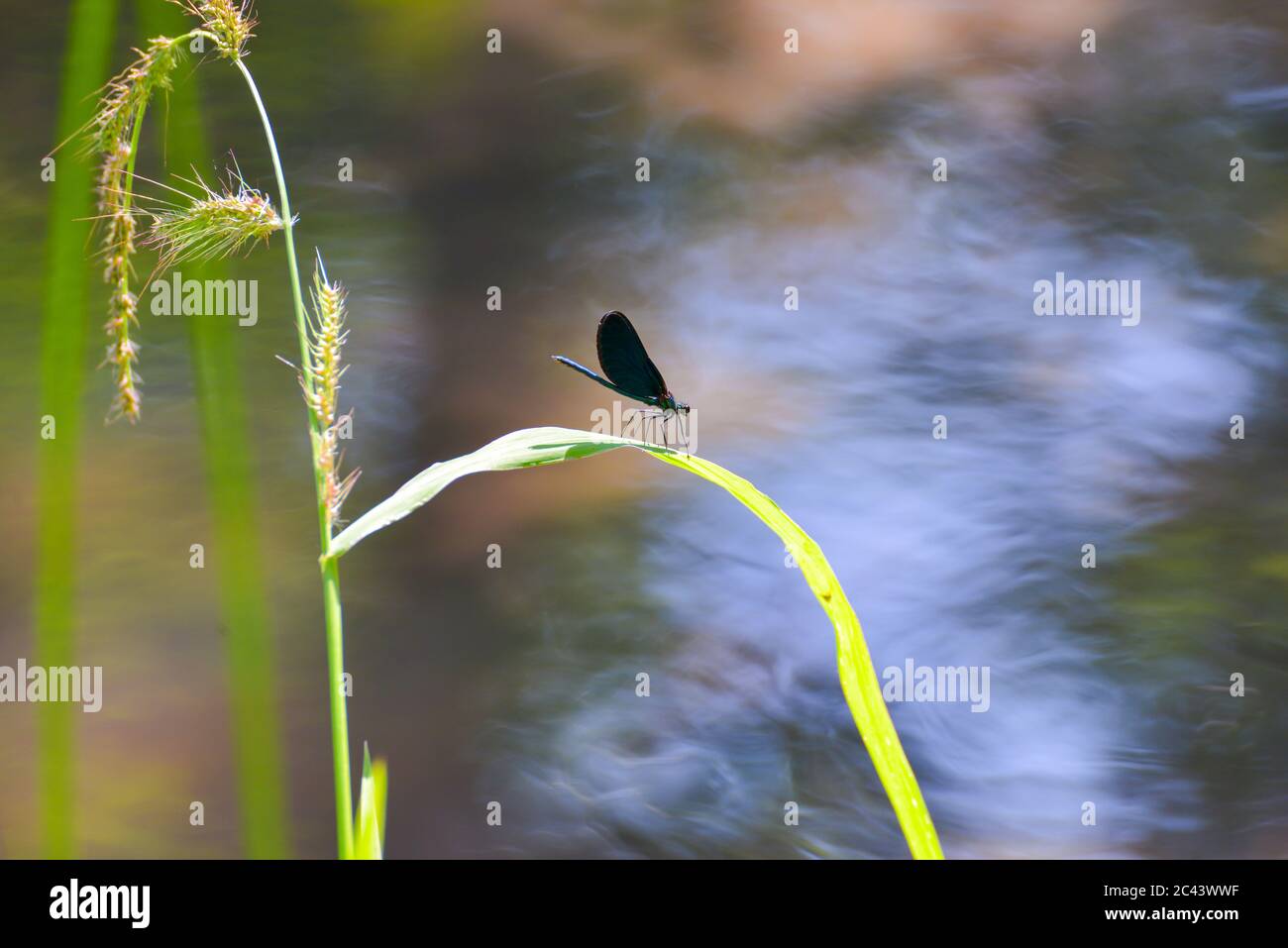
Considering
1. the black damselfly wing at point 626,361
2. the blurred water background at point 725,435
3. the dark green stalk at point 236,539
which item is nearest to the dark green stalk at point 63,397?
the blurred water background at point 725,435

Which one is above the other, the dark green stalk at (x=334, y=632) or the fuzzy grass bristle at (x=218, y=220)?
the fuzzy grass bristle at (x=218, y=220)

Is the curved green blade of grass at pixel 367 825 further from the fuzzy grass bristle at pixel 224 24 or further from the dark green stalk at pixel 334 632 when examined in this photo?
the fuzzy grass bristle at pixel 224 24

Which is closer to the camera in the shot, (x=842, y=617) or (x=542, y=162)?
(x=842, y=617)

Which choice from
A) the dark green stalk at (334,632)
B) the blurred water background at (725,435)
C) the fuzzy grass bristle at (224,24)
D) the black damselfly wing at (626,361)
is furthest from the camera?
the blurred water background at (725,435)

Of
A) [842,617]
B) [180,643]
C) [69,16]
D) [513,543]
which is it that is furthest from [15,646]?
[842,617]

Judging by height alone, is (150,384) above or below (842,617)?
above

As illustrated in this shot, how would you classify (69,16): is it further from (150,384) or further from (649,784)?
(649,784)

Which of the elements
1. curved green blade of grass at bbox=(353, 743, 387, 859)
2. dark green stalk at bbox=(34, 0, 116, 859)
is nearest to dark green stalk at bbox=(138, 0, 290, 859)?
dark green stalk at bbox=(34, 0, 116, 859)
